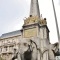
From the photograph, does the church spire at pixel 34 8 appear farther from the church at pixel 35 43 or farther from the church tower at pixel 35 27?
the church tower at pixel 35 27

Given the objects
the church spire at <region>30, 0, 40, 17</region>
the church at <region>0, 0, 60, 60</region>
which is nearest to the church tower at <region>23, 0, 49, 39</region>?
the church at <region>0, 0, 60, 60</region>

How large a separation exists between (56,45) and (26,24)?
345cm

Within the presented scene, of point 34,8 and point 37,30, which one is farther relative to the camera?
point 34,8

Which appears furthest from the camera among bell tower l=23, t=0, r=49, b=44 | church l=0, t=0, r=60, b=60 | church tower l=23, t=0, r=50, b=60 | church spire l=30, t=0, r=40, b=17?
church spire l=30, t=0, r=40, b=17

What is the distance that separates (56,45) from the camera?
1689cm

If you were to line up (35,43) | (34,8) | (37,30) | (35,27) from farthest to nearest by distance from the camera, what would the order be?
(34,8) < (35,27) < (37,30) < (35,43)

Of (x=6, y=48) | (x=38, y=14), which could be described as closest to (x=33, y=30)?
(x=38, y=14)

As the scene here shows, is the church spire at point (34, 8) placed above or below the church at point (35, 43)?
above

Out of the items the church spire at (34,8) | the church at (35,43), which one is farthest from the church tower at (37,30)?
the church spire at (34,8)

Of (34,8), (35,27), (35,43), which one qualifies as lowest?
(35,43)

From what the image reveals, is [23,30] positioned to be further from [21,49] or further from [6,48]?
[6,48]

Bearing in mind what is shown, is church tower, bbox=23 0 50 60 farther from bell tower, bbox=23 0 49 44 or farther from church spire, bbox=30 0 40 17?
church spire, bbox=30 0 40 17

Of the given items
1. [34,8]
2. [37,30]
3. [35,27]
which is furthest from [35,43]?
[34,8]

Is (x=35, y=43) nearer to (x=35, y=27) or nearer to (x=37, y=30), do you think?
(x=37, y=30)
